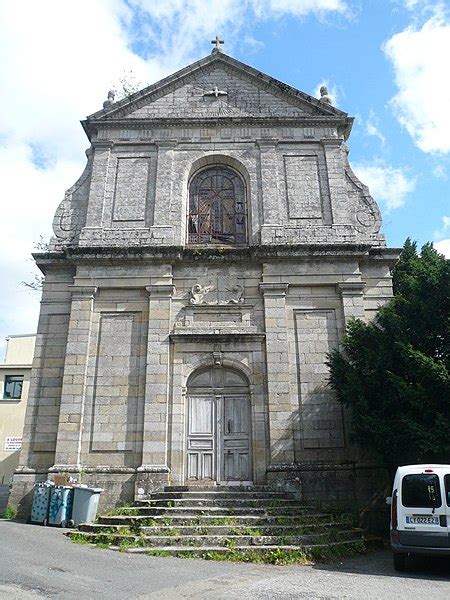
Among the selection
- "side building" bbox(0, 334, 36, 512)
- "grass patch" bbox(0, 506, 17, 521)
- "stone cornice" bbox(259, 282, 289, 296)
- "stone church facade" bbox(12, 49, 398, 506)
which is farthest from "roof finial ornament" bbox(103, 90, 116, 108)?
"side building" bbox(0, 334, 36, 512)

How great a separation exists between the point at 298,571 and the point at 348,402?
13.6 feet

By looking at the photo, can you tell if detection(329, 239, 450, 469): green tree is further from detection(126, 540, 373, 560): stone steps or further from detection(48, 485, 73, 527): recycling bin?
detection(48, 485, 73, 527): recycling bin

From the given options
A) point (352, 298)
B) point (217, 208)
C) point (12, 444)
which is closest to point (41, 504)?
point (352, 298)

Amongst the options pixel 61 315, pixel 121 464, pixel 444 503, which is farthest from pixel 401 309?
pixel 61 315

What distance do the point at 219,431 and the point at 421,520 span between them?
556cm

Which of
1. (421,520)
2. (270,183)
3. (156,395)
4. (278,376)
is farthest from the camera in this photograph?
(270,183)

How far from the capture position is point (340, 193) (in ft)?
48.1

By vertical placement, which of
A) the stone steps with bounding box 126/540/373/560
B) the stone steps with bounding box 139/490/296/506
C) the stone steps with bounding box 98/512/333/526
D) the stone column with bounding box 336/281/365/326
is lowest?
the stone steps with bounding box 126/540/373/560

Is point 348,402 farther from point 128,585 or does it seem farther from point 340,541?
point 128,585

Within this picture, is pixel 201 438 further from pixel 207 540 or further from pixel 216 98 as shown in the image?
pixel 216 98

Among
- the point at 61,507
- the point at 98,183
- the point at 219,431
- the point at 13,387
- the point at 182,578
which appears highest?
the point at 98,183

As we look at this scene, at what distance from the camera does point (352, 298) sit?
13320 millimetres

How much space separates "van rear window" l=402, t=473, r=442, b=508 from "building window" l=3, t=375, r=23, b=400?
78.5ft

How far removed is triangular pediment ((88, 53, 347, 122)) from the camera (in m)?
15.8
